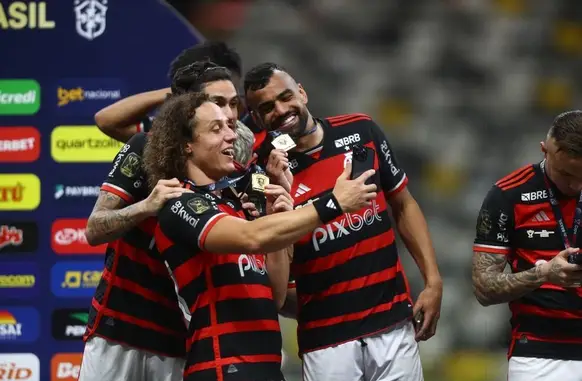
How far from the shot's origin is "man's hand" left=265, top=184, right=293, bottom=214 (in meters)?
3.14

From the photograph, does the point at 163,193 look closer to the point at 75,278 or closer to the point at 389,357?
the point at 389,357

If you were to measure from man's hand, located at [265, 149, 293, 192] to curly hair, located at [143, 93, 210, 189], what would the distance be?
0.90 feet

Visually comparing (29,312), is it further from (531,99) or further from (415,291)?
(531,99)

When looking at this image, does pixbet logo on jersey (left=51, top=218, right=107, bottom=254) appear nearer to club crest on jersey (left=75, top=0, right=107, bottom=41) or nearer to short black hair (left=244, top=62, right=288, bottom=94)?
club crest on jersey (left=75, top=0, right=107, bottom=41)

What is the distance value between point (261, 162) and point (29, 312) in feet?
6.73

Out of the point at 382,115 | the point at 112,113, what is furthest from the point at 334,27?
the point at 112,113

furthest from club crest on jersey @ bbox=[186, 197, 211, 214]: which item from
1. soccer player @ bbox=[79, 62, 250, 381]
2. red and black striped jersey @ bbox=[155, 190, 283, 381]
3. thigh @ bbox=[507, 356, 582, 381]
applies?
thigh @ bbox=[507, 356, 582, 381]

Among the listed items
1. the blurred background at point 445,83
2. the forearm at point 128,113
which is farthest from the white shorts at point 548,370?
the blurred background at point 445,83

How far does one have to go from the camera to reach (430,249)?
3.82 meters

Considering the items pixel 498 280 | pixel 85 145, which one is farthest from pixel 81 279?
pixel 498 280

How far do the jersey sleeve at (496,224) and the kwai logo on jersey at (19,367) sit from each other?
2414 millimetres

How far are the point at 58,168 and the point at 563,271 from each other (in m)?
2.65

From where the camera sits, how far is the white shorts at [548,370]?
3.77 meters

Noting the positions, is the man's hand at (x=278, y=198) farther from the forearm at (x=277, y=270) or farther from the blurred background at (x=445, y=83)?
the blurred background at (x=445, y=83)
